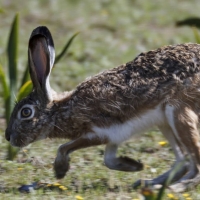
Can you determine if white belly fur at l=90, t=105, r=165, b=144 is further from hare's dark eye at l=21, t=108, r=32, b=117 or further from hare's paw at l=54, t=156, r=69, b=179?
hare's dark eye at l=21, t=108, r=32, b=117

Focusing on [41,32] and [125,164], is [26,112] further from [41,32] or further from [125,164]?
[125,164]

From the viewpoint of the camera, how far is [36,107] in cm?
617

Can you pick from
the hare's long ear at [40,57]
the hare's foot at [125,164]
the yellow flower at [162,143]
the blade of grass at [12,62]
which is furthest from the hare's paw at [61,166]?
the yellow flower at [162,143]

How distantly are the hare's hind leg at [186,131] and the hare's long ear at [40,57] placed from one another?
122cm

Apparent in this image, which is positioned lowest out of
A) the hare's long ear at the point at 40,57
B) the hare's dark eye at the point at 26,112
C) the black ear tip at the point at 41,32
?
the hare's dark eye at the point at 26,112

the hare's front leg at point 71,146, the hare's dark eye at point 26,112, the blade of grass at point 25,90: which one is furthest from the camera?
the blade of grass at point 25,90

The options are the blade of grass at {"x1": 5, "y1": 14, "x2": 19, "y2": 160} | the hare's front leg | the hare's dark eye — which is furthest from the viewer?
the blade of grass at {"x1": 5, "y1": 14, "x2": 19, "y2": 160}

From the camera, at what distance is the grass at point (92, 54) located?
6.00m

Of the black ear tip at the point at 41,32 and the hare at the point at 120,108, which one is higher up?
the black ear tip at the point at 41,32

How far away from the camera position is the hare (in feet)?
18.7

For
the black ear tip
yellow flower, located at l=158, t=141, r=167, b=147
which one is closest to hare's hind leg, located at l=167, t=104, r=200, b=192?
the black ear tip

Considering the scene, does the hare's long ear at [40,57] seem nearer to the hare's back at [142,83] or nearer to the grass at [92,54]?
the hare's back at [142,83]

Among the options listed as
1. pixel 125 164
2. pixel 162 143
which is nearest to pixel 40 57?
pixel 125 164

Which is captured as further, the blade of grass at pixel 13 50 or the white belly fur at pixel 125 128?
the blade of grass at pixel 13 50
